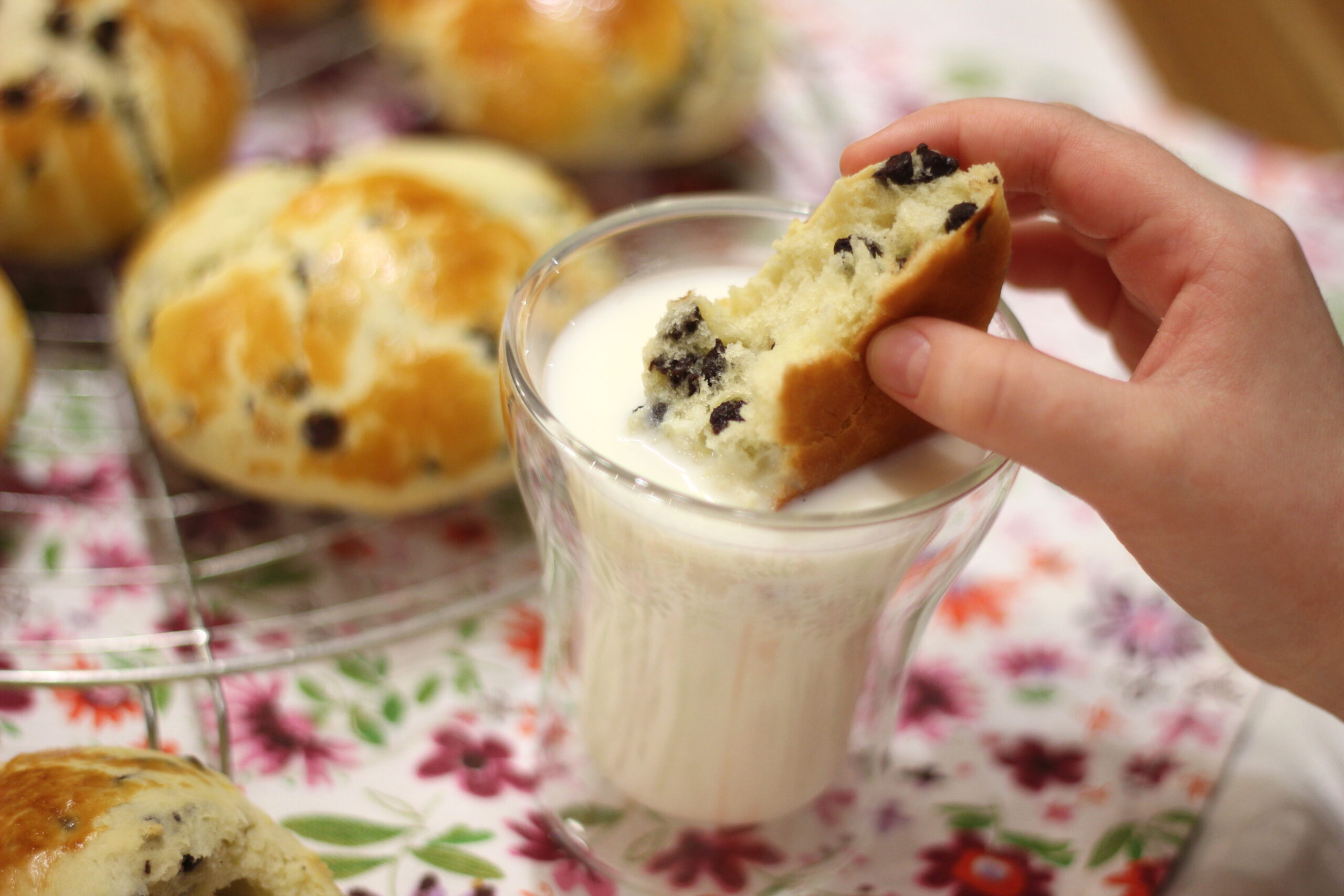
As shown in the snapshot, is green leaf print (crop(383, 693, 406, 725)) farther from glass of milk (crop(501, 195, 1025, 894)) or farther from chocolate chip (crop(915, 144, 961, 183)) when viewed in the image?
chocolate chip (crop(915, 144, 961, 183))

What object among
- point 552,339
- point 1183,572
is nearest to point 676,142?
point 552,339

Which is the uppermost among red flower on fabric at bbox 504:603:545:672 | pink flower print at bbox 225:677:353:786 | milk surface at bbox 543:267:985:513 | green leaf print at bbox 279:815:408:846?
milk surface at bbox 543:267:985:513

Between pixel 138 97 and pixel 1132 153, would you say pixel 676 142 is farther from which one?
pixel 1132 153

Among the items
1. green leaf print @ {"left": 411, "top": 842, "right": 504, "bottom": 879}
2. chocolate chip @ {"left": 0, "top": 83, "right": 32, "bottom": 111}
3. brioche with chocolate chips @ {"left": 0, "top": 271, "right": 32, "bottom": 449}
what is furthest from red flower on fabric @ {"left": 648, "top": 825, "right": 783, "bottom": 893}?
chocolate chip @ {"left": 0, "top": 83, "right": 32, "bottom": 111}

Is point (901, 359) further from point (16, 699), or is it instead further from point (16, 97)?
point (16, 97)

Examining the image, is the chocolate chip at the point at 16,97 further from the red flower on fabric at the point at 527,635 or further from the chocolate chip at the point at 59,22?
the red flower on fabric at the point at 527,635

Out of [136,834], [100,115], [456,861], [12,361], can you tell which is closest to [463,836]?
[456,861]

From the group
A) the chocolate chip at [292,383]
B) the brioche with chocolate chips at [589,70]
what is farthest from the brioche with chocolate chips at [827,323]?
the brioche with chocolate chips at [589,70]
